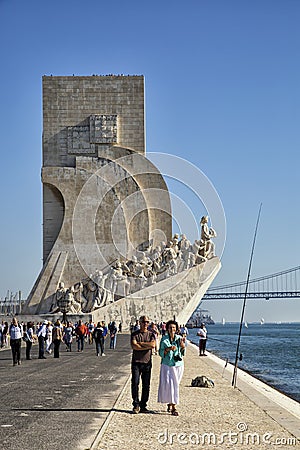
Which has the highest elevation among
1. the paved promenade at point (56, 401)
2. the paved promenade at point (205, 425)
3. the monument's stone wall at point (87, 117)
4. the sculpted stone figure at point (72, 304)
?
the monument's stone wall at point (87, 117)

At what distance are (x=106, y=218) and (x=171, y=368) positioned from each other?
21342mm

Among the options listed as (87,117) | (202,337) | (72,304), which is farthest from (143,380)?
(87,117)

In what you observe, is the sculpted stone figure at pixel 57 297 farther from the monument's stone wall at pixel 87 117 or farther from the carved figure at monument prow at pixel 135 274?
the monument's stone wall at pixel 87 117

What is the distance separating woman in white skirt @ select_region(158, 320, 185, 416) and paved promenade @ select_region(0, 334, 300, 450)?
13cm

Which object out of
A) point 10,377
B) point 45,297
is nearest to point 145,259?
point 45,297

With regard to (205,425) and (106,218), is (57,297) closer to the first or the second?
(106,218)

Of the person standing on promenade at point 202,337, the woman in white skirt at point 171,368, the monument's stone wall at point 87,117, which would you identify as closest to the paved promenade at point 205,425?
the woman in white skirt at point 171,368

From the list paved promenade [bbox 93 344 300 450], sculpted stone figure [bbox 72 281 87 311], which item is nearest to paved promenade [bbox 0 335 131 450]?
paved promenade [bbox 93 344 300 450]

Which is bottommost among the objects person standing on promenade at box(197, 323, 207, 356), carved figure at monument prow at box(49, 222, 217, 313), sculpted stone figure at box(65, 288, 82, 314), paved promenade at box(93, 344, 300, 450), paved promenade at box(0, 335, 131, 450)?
paved promenade at box(93, 344, 300, 450)

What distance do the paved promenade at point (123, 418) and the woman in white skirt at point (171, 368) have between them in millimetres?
129

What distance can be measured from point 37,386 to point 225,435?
3.19 meters

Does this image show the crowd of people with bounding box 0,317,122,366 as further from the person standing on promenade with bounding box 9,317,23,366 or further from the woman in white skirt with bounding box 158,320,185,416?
the woman in white skirt with bounding box 158,320,185,416

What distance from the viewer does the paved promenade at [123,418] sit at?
4773 mm

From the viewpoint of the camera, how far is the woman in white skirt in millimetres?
5973
